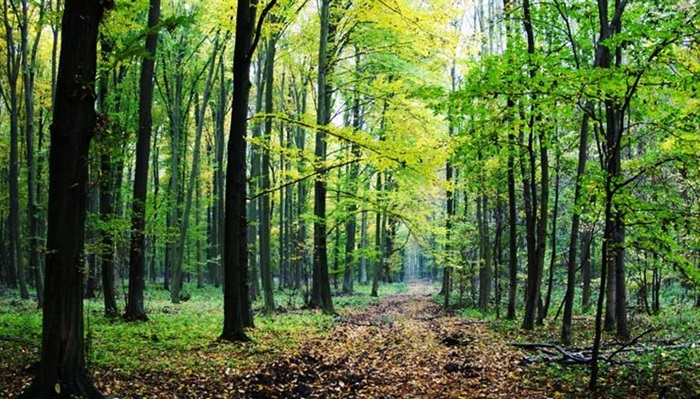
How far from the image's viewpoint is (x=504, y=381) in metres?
7.12

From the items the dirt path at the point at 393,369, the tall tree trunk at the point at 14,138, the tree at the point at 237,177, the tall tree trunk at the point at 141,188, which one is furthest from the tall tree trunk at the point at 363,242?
the tree at the point at 237,177

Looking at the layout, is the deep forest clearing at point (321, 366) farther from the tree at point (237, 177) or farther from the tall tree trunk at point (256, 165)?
the tall tree trunk at point (256, 165)

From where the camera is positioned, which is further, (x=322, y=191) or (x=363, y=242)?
(x=363, y=242)

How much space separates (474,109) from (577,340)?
611 centimetres

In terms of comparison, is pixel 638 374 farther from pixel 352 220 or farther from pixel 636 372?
pixel 352 220

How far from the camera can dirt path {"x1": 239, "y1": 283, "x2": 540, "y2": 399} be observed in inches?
261

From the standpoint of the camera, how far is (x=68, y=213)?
15.3 ft

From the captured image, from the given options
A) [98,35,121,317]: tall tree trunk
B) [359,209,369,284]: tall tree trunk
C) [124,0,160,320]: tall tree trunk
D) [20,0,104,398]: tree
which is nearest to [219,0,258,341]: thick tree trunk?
[98,35,121,317]: tall tree trunk

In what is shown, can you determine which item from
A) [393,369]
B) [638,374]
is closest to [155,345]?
[393,369]

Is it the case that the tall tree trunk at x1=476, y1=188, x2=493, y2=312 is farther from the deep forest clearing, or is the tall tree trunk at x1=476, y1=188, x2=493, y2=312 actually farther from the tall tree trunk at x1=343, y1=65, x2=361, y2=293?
the deep forest clearing

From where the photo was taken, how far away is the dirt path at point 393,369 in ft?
21.8

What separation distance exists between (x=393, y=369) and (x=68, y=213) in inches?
220

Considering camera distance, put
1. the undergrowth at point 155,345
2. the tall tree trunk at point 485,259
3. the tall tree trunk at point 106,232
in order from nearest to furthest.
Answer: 1. the undergrowth at point 155,345
2. the tall tree trunk at point 106,232
3. the tall tree trunk at point 485,259

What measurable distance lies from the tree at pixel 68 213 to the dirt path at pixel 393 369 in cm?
226
